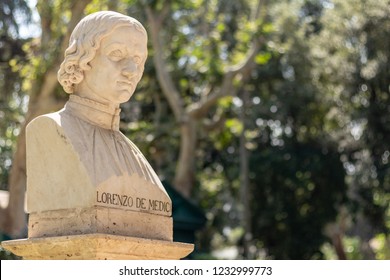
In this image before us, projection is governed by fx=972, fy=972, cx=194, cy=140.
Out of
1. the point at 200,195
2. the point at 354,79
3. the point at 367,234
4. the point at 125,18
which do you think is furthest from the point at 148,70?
the point at 125,18

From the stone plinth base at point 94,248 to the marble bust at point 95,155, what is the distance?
0.13 m

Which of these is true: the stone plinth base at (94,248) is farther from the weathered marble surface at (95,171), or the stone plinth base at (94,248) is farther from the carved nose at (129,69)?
the carved nose at (129,69)

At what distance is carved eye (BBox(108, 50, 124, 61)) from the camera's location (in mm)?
6516

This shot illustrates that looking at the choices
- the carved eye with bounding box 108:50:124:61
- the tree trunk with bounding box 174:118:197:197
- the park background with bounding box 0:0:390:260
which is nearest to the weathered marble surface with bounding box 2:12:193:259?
the carved eye with bounding box 108:50:124:61

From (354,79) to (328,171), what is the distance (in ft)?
9.55

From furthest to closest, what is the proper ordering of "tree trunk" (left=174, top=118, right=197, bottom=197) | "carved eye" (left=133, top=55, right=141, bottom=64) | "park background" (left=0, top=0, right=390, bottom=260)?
1. "park background" (left=0, top=0, right=390, bottom=260)
2. "tree trunk" (left=174, top=118, right=197, bottom=197)
3. "carved eye" (left=133, top=55, right=141, bottom=64)

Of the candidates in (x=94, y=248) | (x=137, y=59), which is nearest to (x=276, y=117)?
(x=137, y=59)

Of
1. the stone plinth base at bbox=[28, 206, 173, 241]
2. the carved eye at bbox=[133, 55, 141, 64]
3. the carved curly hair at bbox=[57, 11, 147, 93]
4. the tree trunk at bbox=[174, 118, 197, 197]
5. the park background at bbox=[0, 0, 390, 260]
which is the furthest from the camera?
the park background at bbox=[0, 0, 390, 260]

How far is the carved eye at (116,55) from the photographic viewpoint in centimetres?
652

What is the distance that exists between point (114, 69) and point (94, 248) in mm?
1292

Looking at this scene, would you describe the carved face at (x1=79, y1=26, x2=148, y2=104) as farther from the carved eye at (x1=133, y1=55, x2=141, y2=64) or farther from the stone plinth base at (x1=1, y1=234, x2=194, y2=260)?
the stone plinth base at (x1=1, y1=234, x2=194, y2=260)

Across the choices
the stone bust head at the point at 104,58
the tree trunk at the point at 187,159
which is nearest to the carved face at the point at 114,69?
the stone bust head at the point at 104,58

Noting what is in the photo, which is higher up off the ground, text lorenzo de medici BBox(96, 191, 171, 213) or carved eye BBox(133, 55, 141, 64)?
carved eye BBox(133, 55, 141, 64)
